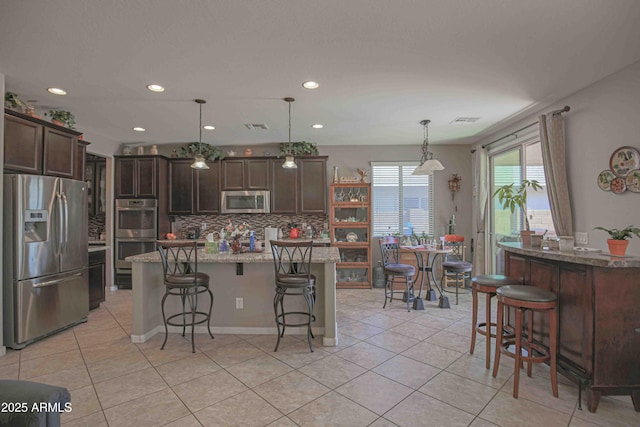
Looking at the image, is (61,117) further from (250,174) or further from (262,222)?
(262,222)

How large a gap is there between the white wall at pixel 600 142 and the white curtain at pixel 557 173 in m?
0.09

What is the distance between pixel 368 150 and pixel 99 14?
4.80m

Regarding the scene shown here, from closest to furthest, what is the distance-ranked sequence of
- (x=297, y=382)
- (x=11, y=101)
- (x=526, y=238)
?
(x=297, y=382), (x=526, y=238), (x=11, y=101)

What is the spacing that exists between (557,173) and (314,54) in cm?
299

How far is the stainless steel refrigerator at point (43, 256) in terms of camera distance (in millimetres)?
3035

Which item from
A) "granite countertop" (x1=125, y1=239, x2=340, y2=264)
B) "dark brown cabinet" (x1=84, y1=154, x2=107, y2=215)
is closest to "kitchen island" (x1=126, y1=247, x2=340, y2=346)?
"granite countertop" (x1=125, y1=239, x2=340, y2=264)

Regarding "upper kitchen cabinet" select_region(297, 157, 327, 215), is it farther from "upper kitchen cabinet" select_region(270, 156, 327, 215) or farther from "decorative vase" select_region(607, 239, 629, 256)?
"decorative vase" select_region(607, 239, 629, 256)

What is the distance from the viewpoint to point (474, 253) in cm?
567

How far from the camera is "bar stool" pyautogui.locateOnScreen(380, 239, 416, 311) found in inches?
171

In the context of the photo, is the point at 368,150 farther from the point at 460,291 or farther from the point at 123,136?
the point at 123,136

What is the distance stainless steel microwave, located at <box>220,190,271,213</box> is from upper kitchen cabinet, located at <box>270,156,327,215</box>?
0.31m

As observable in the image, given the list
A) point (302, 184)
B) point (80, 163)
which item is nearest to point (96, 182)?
point (80, 163)

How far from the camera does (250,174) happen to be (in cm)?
582

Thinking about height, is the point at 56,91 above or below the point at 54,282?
above
